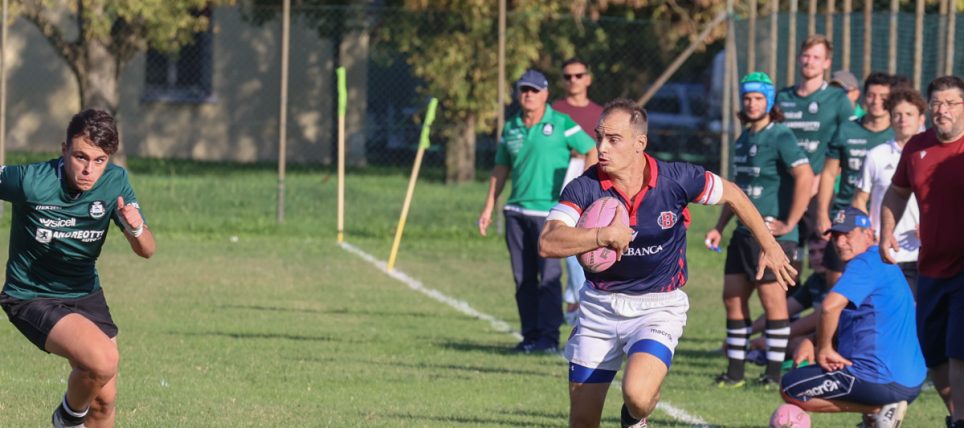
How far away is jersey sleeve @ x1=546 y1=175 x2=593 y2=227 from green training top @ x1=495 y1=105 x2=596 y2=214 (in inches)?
193

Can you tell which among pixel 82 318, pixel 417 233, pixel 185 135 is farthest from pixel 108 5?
pixel 82 318

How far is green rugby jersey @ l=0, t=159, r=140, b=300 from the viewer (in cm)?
675

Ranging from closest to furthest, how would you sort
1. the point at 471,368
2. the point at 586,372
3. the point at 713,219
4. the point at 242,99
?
the point at 586,372 → the point at 471,368 → the point at 713,219 → the point at 242,99

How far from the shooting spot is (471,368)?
10562 millimetres

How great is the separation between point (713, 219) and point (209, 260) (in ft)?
26.0

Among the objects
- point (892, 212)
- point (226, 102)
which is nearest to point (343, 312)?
point (892, 212)

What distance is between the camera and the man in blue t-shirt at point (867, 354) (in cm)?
794

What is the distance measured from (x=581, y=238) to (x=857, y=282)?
2.56 m

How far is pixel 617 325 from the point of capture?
6.90m

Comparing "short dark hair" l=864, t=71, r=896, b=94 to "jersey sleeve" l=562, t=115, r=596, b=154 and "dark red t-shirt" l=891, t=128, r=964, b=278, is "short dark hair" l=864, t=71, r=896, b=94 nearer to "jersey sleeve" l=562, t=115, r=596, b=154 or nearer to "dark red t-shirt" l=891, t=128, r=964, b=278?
"jersey sleeve" l=562, t=115, r=596, b=154

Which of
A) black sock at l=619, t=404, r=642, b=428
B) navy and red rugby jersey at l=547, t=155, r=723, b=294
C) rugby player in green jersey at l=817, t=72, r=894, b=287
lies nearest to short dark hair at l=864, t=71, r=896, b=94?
rugby player in green jersey at l=817, t=72, r=894, b=287

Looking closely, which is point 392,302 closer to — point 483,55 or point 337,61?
point 483,55

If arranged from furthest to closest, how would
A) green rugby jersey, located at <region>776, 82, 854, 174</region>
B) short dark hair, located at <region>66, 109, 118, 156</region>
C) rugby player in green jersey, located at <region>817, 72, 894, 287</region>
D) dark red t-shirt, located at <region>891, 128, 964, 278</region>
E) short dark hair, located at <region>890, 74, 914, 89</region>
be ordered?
green rugby jersey, located at <region>776, 82, 854, 174</region>
rugby player in green jersey, located at <region>817, 72, 894, 287</region>
short dark hair, located at <region>890, 74, 914, 89</region>
dark red t-shirt, located at <region>891, 128, 964, 278</region>
short dark hair, located at <region>66, 109, 118, 156</region>

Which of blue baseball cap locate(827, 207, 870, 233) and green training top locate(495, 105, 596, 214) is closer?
blue baseball cap locate(827, 207, 870, 233)
